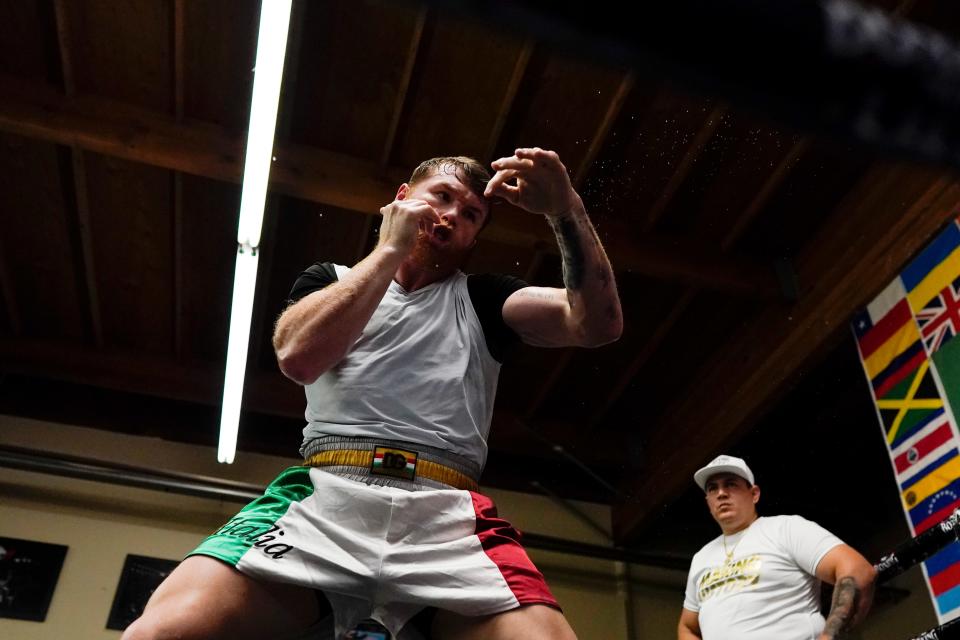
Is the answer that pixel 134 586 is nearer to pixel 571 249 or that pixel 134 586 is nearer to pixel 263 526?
pixel 263 526

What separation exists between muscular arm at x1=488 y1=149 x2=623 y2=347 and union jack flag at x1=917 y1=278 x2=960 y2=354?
2.49 meters

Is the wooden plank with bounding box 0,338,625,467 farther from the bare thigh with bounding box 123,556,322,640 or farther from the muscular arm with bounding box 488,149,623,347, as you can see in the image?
the bare thigh with bounding box 123,556,322,640

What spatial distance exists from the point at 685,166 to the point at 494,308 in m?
2.74

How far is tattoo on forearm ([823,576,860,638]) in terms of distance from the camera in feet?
8.32

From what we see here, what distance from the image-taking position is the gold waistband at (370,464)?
1.48 m

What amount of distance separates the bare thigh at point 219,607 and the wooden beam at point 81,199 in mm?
3127

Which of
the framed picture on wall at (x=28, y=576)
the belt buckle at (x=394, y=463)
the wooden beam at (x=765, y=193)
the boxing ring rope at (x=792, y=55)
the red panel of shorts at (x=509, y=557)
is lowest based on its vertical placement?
the boxing ring rope at (x=792, y=55)

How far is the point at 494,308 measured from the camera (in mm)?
1721

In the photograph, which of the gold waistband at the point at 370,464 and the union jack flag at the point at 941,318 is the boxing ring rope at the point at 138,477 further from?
the gold waistband at the point at 370,464

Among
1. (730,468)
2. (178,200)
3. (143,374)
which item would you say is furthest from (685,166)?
(143,374)

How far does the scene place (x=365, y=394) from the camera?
1.54 m

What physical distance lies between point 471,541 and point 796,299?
11.9 feet

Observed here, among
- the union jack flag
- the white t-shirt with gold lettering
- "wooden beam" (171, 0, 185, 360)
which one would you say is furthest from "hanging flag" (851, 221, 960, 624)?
"wooden beam" (171, 0, 185, 360)

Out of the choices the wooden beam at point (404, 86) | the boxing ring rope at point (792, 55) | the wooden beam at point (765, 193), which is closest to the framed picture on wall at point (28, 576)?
the wooden beam at point (404, 86)
